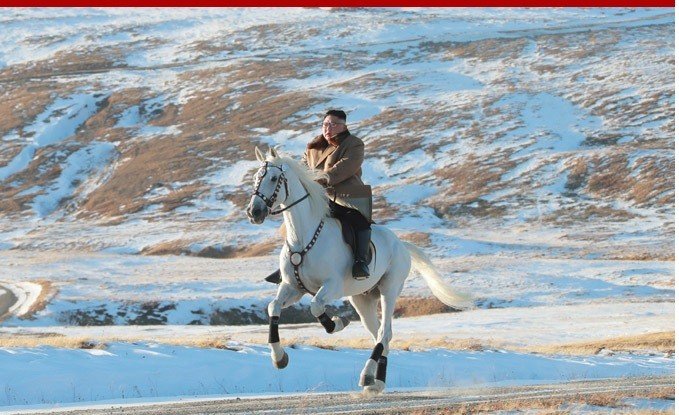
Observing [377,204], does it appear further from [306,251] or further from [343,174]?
[306,251]

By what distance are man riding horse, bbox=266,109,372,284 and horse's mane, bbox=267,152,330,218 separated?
351mm

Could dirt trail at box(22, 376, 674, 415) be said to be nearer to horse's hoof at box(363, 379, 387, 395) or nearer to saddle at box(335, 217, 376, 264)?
horse's hoof at box(363, 379, 387, 395)

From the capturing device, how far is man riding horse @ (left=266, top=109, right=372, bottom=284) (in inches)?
690

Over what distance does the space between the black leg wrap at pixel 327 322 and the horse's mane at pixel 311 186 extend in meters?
1.53

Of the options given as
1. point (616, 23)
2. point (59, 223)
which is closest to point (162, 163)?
point (59, 223)

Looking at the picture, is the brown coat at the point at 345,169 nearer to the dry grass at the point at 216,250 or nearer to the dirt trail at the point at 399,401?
the dirt trail at the point at 399,401

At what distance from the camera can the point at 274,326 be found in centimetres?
1645

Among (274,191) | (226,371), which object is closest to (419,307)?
(226,371)

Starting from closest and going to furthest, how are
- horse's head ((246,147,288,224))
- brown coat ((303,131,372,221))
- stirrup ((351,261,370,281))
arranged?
1. horse's head ((246,147,288,224))
2. stirrup ((351,261,370,281))
3. brown coat ((303,131,372,221))

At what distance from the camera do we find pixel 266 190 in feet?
52.1

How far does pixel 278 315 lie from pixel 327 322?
74cm

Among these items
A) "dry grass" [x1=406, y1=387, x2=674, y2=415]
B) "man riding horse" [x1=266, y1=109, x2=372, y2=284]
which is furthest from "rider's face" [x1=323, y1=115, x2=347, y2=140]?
"dry grass" [x1=406, y1=387, x2=674, y2=415]

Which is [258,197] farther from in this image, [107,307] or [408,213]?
[408,213]

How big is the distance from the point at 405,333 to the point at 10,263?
49.5m
